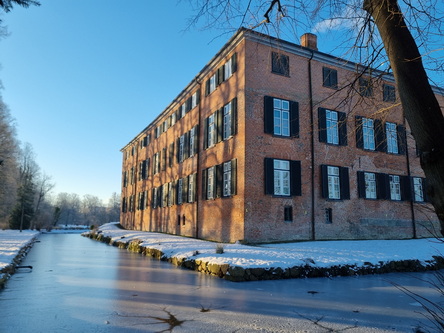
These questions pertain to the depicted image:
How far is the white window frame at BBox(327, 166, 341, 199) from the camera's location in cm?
1659

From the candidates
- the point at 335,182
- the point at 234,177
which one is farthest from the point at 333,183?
the point at 234,177

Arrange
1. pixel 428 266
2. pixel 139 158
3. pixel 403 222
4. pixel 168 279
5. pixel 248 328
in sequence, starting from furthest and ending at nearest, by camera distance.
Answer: pixel 139 158
pixel 403 222
pixel 428 266
pixel 168 279
pixel 248 328

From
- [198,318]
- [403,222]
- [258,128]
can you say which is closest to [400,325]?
[198,318]

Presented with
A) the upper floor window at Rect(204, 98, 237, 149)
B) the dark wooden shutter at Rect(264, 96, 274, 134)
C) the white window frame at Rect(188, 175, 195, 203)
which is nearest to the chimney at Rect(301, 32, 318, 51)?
the dark wooden shutter at Rect(264, 96, 274, 134)

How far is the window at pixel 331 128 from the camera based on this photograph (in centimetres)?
1677

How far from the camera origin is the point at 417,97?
2818mm

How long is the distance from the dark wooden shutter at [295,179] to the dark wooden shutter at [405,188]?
7.61 m

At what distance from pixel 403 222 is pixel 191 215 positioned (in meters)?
12.2

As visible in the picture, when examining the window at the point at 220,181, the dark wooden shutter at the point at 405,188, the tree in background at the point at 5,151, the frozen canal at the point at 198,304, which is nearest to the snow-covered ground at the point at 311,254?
the frozen canal at the point at 198,304

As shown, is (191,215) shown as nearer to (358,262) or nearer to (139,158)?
(358,262)

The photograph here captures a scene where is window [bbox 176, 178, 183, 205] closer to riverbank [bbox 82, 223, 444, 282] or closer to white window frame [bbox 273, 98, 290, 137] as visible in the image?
riverbank [bbox 82, 223, 444, 282]

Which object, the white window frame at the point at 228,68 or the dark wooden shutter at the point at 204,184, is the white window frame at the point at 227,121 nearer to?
the white window frame at the point at 228,68

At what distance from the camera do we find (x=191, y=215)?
66.9 ft

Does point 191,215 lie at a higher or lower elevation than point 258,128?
lower
